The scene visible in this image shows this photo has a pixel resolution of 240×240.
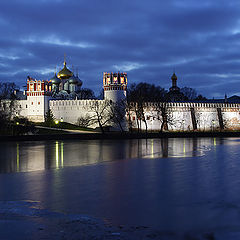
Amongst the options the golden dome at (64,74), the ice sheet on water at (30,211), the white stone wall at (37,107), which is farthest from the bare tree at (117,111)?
the ice sheet on water at (30,211)

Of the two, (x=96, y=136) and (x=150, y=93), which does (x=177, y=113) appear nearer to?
(x=150, y=93)

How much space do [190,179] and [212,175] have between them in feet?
3.77

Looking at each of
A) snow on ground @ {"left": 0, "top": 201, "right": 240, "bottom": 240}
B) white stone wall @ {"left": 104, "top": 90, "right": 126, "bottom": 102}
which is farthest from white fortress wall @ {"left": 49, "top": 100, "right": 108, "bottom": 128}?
snow on ground @ {"left": 0, "top": 201, "right": 240, "bottom": 240}

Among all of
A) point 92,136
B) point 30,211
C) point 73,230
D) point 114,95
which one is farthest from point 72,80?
point 73,230

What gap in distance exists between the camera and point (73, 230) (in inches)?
241

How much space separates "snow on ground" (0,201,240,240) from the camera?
580 centimetres

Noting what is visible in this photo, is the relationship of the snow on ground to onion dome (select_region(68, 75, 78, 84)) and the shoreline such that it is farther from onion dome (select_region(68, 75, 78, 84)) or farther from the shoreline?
onion dome (select_region(68, 75, 78, 84))

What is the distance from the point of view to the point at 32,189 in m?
9.41

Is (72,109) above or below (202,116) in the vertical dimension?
above

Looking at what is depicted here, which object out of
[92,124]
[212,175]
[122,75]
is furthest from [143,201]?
[122,75]

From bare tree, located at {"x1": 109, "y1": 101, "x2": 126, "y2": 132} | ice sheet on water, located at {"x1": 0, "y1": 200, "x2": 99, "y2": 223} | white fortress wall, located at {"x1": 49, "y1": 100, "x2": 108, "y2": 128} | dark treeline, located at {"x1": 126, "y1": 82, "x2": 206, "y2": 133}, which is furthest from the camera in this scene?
white fortress wall, located at {"x1": 49, "y1": 100, "x2": 108, "y2": 128}

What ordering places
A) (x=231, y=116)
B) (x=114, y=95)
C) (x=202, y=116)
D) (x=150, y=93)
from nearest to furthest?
(x=114, y=95), (x=202, y=116), (x=231, y=116), (x=150, y=93)

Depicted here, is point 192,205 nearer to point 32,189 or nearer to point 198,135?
point 32,189

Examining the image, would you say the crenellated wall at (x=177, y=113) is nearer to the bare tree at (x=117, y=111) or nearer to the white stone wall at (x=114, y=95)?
the white stone wall at (x=114, y=95)
